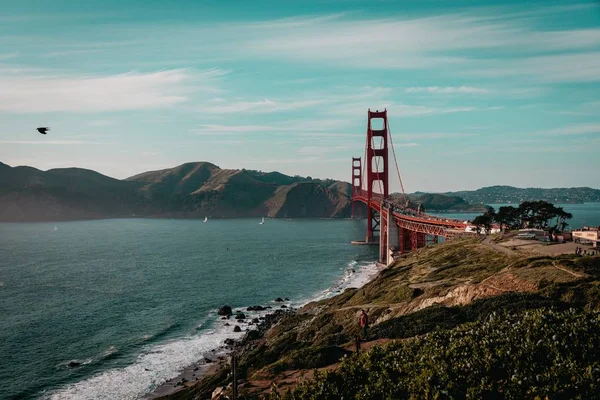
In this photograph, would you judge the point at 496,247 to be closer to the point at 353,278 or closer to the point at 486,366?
the point at 353,278

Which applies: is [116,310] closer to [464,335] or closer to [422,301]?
[422,301]

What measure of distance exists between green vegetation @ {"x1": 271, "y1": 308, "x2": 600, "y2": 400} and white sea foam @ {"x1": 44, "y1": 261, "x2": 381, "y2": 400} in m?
22.6

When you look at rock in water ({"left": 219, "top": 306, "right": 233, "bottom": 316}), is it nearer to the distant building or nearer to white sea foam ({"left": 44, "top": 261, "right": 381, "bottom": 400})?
white sea foam ({"left": 44, "top": 261, "right": 381, "bottom": 400})

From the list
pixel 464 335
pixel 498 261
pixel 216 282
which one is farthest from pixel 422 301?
pixel 216 282

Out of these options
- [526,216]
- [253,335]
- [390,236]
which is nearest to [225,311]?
[253,335]

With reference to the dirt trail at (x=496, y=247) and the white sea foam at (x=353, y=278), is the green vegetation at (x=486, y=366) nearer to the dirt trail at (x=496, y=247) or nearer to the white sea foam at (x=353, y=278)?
the dirt trail at (x=496, y=247)

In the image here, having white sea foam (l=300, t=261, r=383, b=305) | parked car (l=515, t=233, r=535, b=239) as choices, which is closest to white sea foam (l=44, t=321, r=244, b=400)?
white sea foam (l=300, t=261, r=383, b=305)

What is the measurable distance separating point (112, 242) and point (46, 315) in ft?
287

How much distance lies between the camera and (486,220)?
70125 mm

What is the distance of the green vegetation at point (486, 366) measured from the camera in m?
15.1

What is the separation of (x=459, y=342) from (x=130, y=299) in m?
55.5

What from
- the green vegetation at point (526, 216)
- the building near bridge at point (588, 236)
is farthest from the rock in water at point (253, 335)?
the green vegetation at point (526, 216)

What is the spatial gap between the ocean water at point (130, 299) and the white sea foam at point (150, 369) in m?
0.09

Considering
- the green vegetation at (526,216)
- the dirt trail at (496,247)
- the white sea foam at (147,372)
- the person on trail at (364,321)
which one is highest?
the green vegetation at (526,216)
